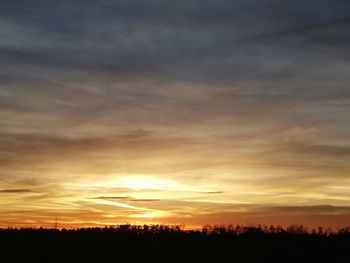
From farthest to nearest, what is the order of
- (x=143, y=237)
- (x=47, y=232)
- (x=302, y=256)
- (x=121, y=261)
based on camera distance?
(x=47, y=232) → (x=143, y=237) → (x=302, y=256) → (x=121, y=261)

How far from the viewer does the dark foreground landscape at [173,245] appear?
2573cm

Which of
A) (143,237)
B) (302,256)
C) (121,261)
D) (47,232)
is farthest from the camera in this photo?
(47,232)

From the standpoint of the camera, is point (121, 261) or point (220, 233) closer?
point (121, 261)

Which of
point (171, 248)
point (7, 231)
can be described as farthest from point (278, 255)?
point (7, 231)

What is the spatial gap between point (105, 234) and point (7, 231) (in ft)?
19.8

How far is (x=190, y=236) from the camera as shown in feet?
98.7

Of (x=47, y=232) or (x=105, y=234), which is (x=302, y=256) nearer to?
(x=105, y=234)

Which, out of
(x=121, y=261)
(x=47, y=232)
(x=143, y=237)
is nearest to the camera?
(x=121, y=261)

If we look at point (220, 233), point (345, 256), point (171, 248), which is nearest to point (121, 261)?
point (171, 248)

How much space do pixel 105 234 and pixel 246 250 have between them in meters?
7.42

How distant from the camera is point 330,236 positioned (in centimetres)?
2992

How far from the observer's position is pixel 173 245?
27.9 metres

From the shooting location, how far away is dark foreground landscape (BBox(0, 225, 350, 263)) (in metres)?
25.7

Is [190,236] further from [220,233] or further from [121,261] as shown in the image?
[121,261]
